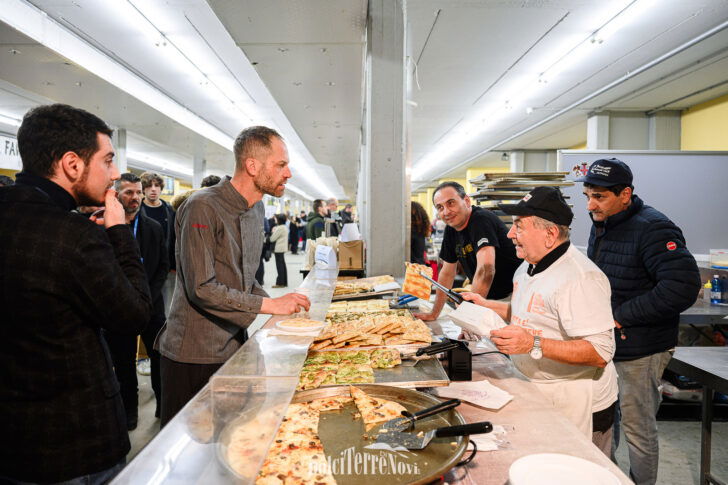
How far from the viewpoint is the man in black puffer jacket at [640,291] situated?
8.11 ft

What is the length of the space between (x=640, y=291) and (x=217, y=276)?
95.6 inches

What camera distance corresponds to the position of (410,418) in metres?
1.26

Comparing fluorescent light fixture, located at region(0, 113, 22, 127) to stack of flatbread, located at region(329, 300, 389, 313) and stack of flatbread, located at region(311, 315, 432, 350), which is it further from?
stack of flatbread, located at region(311, 315, 432, 350)

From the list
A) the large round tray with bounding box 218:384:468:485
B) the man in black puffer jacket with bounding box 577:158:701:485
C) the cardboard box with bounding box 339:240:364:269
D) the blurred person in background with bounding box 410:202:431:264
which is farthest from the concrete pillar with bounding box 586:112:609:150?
the large round tray with bounding box 218:384:468:485

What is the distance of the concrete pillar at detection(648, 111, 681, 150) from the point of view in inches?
353

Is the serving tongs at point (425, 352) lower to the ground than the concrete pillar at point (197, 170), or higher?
lower

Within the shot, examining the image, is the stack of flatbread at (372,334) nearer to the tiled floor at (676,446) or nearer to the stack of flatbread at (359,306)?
the stack of flatbread at (359,306)

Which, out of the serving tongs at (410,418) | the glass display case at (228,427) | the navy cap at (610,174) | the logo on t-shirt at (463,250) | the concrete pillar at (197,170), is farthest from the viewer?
the concrete pillar at (197,170)

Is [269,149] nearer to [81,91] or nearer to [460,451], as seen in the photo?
[460,451]

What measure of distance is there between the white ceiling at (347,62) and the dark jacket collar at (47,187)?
3332 mm

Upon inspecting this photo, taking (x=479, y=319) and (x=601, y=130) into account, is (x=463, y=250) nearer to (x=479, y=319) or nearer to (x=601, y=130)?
(x=479, y=319)

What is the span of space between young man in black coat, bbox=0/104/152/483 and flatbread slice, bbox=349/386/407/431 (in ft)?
2.54

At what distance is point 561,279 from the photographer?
1777mm

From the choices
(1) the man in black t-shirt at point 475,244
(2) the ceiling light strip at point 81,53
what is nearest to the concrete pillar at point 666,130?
(1) the man in black t-shirt at point 475,244
